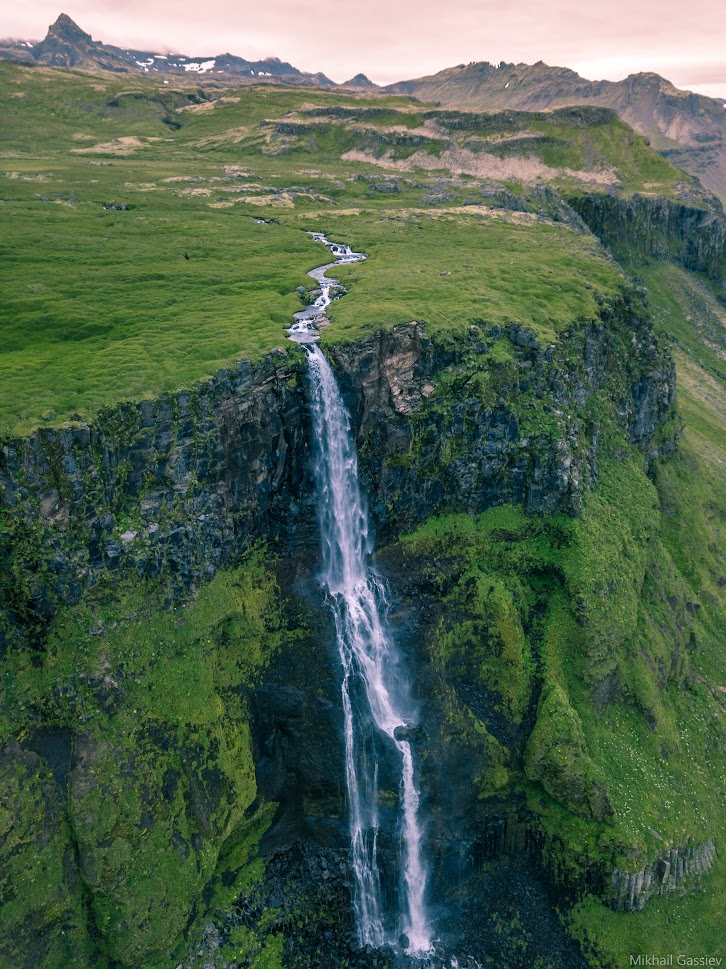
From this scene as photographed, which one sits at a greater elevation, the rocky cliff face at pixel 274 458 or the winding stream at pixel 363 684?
the rocky cliff face at pixel 274 458

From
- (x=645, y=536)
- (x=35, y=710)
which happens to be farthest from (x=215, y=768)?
(x=645, y=536)

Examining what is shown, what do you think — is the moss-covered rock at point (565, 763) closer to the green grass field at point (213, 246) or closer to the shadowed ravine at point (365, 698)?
the shadowed ravine at point (365, 698)

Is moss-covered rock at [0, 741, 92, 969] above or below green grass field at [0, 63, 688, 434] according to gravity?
below

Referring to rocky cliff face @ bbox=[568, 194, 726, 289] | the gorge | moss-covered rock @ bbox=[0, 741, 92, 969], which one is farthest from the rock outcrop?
rocky cliff face @ bbox=[568, 194, 726, 289]

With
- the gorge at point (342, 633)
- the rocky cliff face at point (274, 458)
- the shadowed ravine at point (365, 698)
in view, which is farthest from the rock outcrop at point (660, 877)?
the rocky cliff face at point (274, 458)

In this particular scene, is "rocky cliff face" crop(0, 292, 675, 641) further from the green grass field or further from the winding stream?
the green grass field

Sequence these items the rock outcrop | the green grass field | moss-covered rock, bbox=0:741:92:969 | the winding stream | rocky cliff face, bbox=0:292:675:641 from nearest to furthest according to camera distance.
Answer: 1. moss-covered rock, bbox=0:741:92:969
2. rocky cliff face, bbox=0:292:675:641
3. the rock outcrop
4. the winding stream
5. the green grass field
